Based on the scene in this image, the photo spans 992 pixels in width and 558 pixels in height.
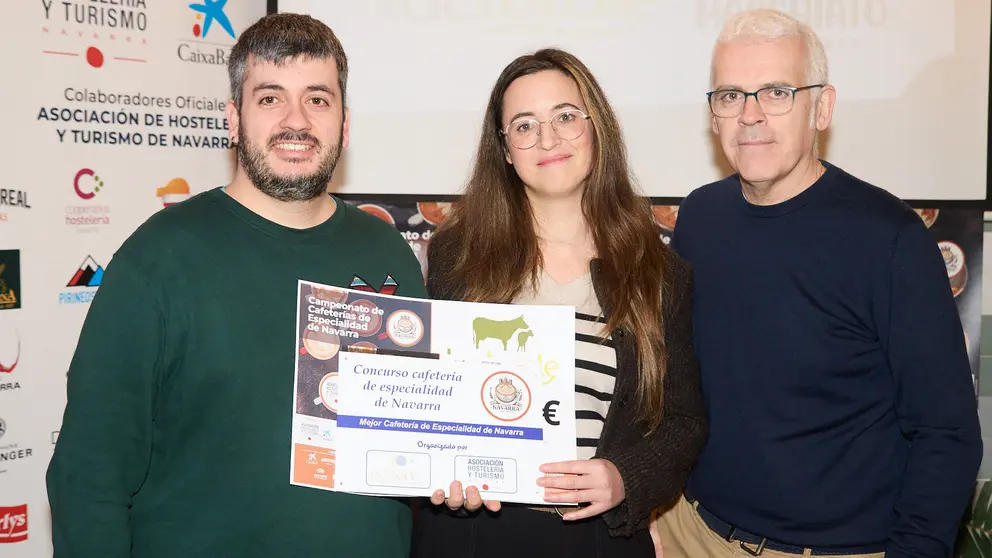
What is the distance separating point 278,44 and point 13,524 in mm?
2581

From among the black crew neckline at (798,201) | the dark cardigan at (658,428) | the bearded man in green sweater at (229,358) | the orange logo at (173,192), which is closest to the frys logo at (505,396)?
the dark cardigan at (658,428)

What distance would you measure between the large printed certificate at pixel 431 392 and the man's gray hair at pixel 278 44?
601mm

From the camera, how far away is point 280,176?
6.81 feet

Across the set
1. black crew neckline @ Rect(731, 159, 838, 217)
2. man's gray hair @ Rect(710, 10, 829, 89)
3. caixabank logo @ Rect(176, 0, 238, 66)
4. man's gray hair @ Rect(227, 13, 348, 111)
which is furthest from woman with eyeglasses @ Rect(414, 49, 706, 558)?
caixabank logo @ Rect(176, 0, 238, 66)

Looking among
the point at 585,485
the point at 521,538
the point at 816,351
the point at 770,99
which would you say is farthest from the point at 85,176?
the point at 816,351

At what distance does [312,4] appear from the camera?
404 cm

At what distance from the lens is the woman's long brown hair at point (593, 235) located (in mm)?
2314

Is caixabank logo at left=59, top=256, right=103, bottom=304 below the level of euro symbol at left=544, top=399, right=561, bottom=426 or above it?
above

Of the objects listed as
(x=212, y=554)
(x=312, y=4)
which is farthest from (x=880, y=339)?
(x=312, y=4)

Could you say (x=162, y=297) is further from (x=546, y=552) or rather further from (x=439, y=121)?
(x=439, y=121)

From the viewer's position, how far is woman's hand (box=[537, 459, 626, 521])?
211cm

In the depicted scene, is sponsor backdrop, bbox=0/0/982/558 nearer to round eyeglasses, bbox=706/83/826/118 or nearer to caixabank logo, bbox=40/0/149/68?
caixabank logo, bbox=40/0/149/68

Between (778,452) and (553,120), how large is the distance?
1.15 metres

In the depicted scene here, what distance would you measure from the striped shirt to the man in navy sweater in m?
0.38
